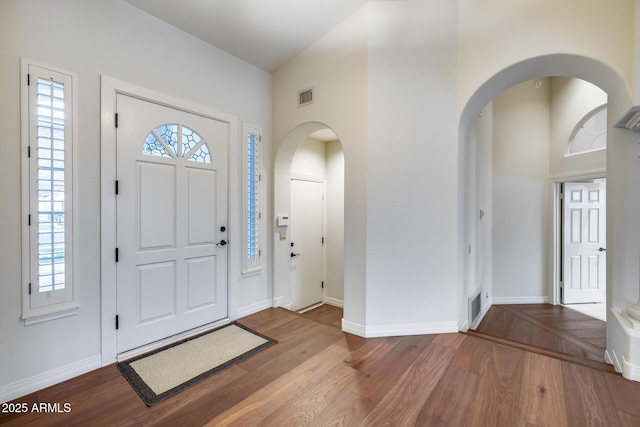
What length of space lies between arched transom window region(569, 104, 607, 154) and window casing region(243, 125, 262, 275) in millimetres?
4609

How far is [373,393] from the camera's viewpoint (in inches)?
71.9

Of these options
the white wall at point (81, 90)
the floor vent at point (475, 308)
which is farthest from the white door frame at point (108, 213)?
the floor vent at point (475, 308)

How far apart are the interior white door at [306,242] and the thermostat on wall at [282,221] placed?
43 centimetres

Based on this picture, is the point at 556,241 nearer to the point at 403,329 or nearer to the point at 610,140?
the point at 610,140

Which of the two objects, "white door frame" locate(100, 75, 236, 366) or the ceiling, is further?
the ceiling

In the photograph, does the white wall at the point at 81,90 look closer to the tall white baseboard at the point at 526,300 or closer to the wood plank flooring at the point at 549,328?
the wood plank flooring at the point at 549,328

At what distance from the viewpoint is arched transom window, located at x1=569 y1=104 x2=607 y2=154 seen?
372 cm

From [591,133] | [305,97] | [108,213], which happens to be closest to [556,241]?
[591,133]

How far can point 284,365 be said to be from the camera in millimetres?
2162

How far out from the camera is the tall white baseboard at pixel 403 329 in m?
2.64

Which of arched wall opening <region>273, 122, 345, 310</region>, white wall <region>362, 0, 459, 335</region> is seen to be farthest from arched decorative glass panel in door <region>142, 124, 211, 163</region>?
white wall <region>362, 0, 459, 335</region>

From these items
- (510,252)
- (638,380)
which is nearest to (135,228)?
(638,380)

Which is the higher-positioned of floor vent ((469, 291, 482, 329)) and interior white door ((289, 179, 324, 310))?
interior white door ((289, 179, 324, 310))

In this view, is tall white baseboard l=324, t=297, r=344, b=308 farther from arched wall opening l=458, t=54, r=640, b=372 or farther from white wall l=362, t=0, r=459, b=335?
arched wall opening l=458, t=54, r=640, b=372
